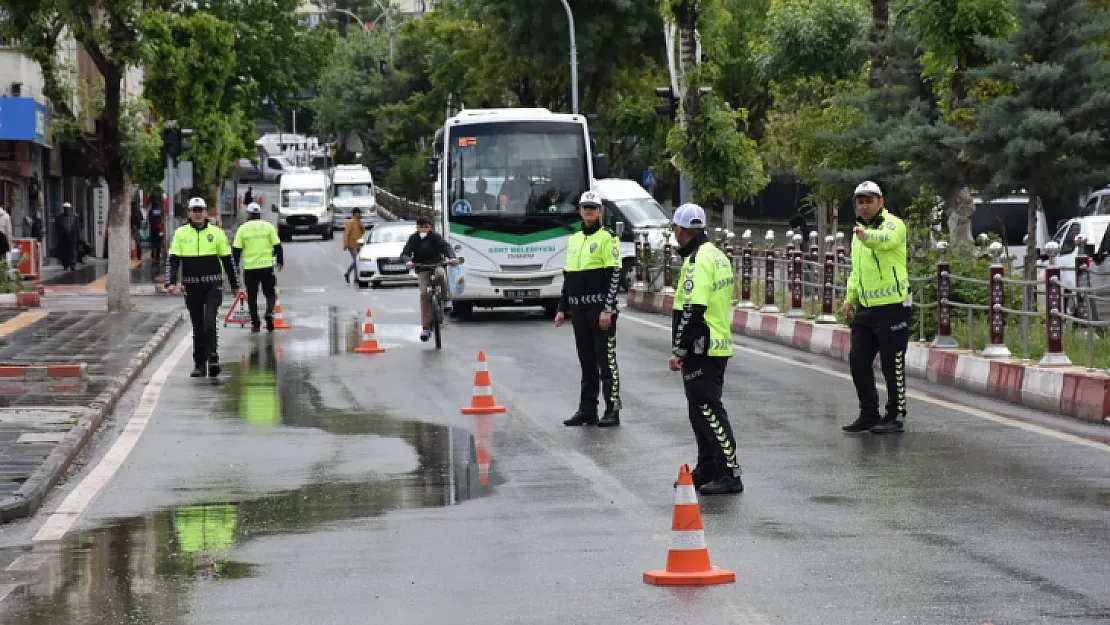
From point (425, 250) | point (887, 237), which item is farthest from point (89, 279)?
point (887, 237)

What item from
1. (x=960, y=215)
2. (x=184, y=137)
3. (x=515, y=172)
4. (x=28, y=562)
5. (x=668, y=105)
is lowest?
(x=28, y=562)

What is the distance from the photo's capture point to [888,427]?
531 inches

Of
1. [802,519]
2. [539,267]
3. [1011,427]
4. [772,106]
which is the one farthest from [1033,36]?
[772,106]

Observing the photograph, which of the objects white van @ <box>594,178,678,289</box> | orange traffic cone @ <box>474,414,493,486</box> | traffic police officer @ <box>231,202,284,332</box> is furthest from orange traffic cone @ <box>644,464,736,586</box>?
white van @ <box>594,178,678,289</box>

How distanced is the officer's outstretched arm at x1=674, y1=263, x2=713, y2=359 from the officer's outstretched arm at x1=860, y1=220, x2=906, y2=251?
2.96 metres

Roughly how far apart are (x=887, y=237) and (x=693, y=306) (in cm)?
317

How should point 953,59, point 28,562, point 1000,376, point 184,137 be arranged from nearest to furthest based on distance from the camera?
point 28,562 < point 1000,376 < point 953,59 < point 184,137

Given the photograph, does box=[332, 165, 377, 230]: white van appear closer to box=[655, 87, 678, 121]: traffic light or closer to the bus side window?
box=[655, 87, 678, 121]: traffic light

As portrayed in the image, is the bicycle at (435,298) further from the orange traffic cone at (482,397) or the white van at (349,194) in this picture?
the white van at (349,194)

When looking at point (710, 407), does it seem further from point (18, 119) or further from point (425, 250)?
point (18, 119)

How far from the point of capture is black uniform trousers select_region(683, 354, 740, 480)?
10.9 meters

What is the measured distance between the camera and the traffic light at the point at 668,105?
3641 cm

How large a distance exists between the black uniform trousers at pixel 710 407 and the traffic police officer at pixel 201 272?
9275 millimetres

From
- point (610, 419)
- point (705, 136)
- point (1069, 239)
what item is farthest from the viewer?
point (705, 136)
